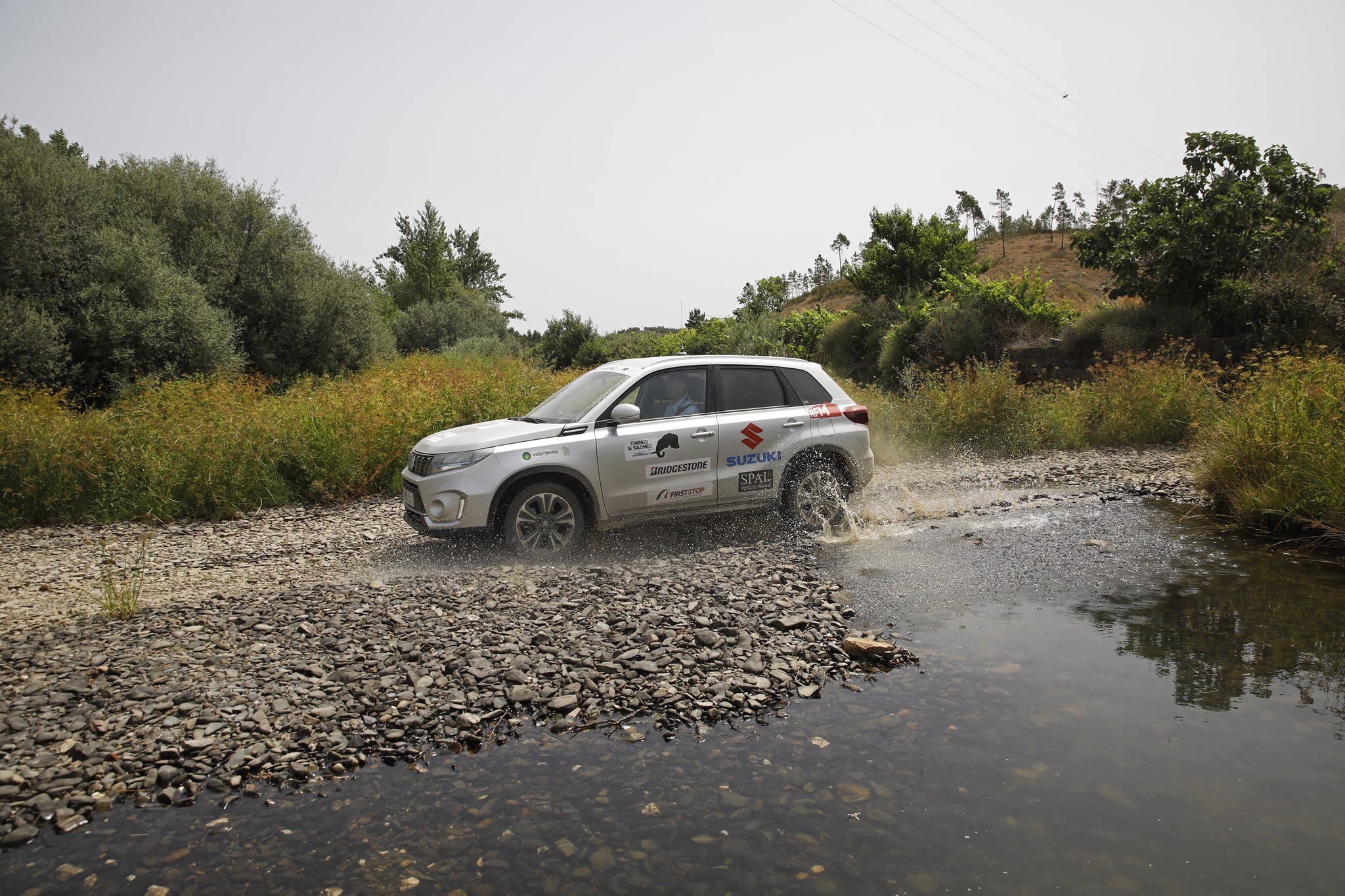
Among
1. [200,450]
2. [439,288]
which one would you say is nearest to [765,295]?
[439,288]

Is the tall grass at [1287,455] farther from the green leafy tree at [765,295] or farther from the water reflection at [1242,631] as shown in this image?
the green leafy tree at [765,295]

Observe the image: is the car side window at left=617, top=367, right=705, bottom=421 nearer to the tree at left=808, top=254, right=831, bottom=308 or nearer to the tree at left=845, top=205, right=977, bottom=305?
the tree at left=845, top=205, right=977, bottom=305

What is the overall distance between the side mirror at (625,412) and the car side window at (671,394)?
0.26 m

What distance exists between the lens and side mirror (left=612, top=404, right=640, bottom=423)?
23.4 ft

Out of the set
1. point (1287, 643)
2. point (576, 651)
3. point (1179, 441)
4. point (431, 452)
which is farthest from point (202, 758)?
point (1179, 441)

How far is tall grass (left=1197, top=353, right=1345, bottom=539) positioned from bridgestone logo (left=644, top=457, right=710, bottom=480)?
5585 mm

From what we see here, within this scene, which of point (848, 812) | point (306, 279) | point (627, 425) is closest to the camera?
point (848, 812)

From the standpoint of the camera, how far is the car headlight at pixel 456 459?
6887mm

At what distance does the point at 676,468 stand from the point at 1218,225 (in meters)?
20.3

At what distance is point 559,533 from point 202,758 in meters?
3.61

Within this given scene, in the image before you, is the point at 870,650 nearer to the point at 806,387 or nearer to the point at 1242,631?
the point at 1242,631

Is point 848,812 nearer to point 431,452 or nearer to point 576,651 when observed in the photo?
point 576,651

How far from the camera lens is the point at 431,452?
7.04m

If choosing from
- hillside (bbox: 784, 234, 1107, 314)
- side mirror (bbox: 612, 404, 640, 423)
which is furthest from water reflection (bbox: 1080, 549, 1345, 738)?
hillside (bbox: 784, 234, 1107, 314)
